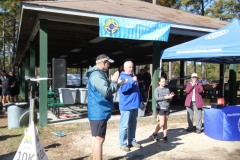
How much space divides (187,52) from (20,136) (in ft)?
15.5

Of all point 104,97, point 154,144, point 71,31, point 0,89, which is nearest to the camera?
point 104,97

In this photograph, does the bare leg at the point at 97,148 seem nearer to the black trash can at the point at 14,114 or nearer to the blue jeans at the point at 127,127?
the blue jeans at the point at 127,127

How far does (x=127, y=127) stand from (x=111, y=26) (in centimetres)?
408

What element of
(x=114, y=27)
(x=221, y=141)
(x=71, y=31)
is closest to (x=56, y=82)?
(x=114, y=27)

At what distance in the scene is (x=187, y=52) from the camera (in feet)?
24.7

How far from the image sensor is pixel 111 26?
28.8 feet

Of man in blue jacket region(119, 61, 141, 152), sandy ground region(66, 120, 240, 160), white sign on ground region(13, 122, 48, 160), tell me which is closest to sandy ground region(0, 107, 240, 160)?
sandy ground region(66, 120, 240, 160)

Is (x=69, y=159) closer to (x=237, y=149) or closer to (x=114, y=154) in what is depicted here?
(x=114, y=154)

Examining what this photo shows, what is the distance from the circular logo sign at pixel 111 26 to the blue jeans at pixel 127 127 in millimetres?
3728

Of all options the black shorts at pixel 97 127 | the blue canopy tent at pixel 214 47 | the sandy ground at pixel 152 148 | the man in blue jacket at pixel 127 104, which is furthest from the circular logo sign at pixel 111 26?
the black shorts at pixel 97 127

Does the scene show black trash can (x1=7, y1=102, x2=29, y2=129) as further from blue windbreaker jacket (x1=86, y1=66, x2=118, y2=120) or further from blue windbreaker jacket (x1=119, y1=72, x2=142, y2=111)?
blue windbreaker jacket (x1=86, y1=66, x2=118, y2=120)

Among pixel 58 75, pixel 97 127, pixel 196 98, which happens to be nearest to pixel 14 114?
pixel 58 75

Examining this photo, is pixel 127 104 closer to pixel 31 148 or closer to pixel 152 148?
pixel 152 148

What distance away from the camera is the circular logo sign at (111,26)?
8684 millimetres
